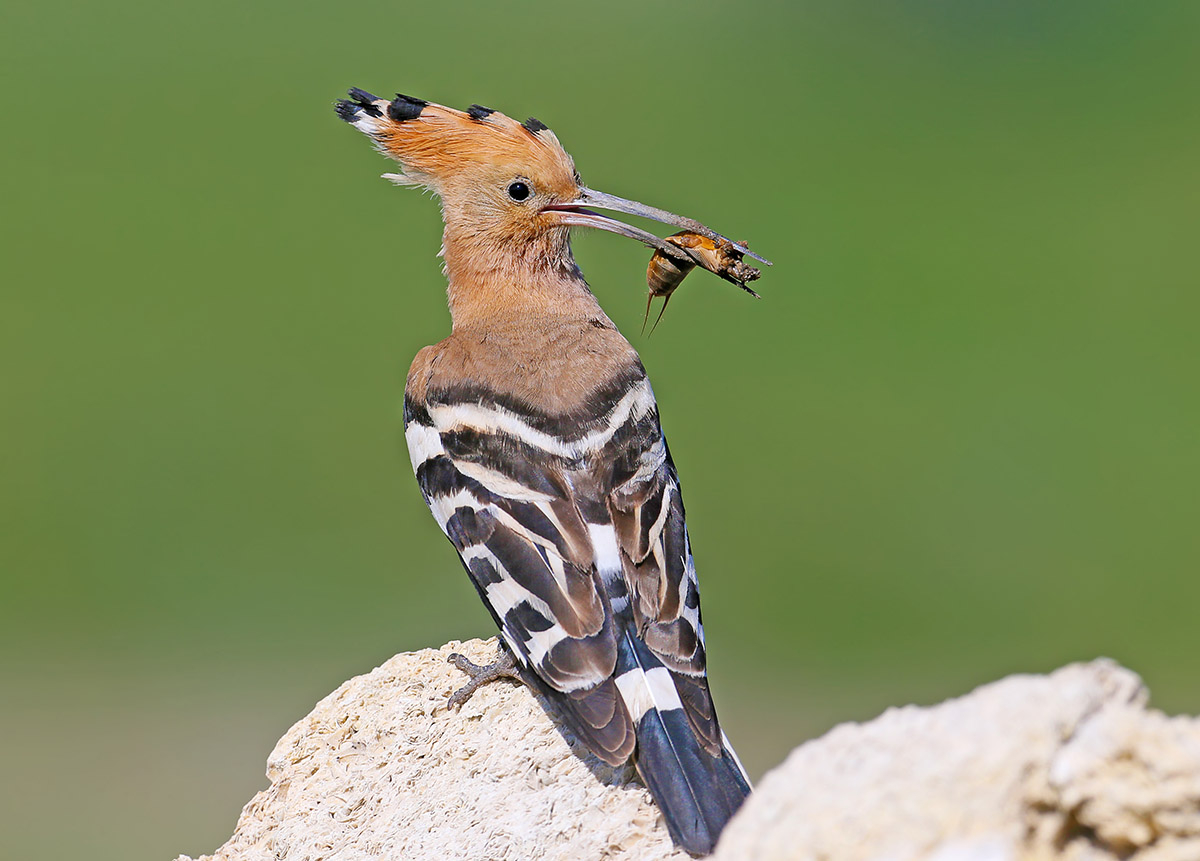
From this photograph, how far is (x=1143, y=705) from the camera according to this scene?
1133 mm

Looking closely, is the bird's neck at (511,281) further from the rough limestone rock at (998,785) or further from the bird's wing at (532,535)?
the rough limestone rock at (998,785)

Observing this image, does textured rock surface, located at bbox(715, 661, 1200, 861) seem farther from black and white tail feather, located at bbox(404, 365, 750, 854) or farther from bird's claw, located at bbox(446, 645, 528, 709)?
bird's claw, located at bbox(446, 645, 528, 709)

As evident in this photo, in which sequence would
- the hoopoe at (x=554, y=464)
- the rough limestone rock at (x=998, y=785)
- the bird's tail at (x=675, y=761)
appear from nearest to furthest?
the rough limestone rock at (x=998, y=785), the bird's tail at (x=675, y=761), the hoopoe at (x=554, y=464)

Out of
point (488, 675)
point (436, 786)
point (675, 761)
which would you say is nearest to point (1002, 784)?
point (675, 761)

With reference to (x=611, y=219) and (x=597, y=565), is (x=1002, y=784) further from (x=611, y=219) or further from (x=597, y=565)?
(x=611, y=219)

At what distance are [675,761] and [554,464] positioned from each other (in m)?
0.74

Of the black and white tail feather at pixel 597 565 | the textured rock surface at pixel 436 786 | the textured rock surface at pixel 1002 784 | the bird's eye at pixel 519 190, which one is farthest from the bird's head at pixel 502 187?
the textured rock surface at pixel 1002 784

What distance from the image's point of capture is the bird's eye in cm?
314

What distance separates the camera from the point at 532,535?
2340mm

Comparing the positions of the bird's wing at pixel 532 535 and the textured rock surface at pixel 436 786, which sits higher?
the bird's wing at pixel 532 535

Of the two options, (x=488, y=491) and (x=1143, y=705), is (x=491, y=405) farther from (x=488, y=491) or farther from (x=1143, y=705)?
(x=1143, y=705)

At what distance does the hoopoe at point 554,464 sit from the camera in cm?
198

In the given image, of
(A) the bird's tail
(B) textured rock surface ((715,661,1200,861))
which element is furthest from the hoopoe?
(B) textured rock surface ((715,661,1200,861))

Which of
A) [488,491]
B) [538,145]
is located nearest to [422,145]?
[538,145]
